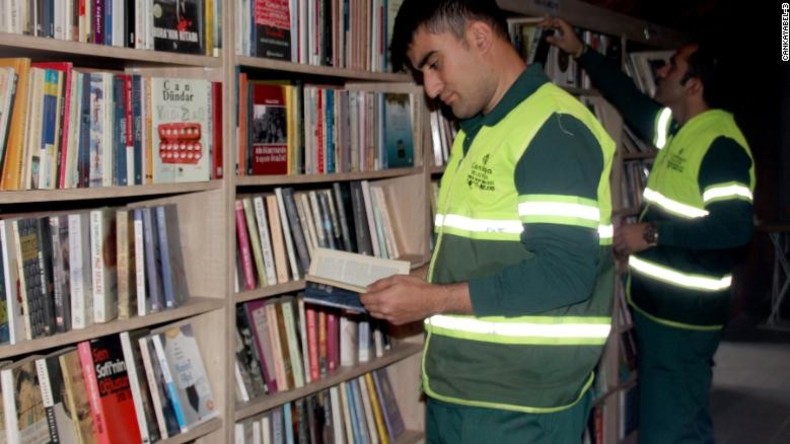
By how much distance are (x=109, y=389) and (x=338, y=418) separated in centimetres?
87

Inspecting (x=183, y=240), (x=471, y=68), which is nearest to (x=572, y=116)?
(x=471, y=68)

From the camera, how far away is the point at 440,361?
74.7 inches

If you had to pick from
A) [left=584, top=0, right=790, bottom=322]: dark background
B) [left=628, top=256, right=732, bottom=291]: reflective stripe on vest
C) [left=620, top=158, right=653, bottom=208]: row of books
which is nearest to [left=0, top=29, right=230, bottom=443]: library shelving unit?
[left=628, top=256, right=732, bottom=291]: reflective stripe on vest

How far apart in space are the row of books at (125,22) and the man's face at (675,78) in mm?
1844

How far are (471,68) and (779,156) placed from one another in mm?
6184

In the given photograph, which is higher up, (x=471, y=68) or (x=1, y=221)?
(x=471, y=68)

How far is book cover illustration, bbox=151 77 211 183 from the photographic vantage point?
204 centimetres

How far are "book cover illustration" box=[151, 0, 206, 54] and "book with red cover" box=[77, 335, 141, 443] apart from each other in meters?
0.65

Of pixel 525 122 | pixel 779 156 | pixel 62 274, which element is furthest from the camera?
pixel 779 156

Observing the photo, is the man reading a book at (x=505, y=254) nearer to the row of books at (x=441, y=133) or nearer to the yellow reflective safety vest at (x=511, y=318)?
the yellow reflective safety vest at (x=511, y=318)

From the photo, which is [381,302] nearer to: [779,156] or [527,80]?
[527,80]

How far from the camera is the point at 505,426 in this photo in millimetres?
1815

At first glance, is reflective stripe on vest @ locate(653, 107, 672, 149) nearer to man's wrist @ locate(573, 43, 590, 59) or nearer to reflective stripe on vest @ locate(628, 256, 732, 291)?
man's wrist @ locate(573, 43, 590, 59)

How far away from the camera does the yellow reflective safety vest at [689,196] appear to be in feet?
10.2
